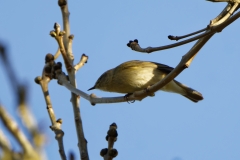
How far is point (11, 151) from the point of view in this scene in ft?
3.86

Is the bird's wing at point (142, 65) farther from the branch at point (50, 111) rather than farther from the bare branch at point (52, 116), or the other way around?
the bare branch at point (52, 116)

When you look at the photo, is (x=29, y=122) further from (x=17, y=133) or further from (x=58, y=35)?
(x=58, y=35)

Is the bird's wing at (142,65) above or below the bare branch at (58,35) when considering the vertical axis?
above

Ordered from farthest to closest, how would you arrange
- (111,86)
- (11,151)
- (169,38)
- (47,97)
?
(111,86) < (169,38) < (47,97) < (11,151)

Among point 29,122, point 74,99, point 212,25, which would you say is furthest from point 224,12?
point 29,122

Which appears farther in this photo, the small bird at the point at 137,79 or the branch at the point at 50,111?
the small bird at the point at 137,79

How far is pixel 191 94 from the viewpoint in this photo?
6902 millimetres

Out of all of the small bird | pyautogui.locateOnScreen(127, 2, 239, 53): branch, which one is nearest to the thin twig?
pyautogui.locateOnScreen(127, 2, 239, 53): branch

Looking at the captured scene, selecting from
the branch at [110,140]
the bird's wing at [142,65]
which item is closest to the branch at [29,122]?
the branch at [110,140]

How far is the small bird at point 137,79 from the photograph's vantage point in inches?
252

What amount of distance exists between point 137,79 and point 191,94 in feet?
3.65

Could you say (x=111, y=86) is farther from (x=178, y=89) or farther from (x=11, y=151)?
(x=11, y=151)

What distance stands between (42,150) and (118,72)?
5.64 metres

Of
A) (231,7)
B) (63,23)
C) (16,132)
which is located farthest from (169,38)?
(16,132)
